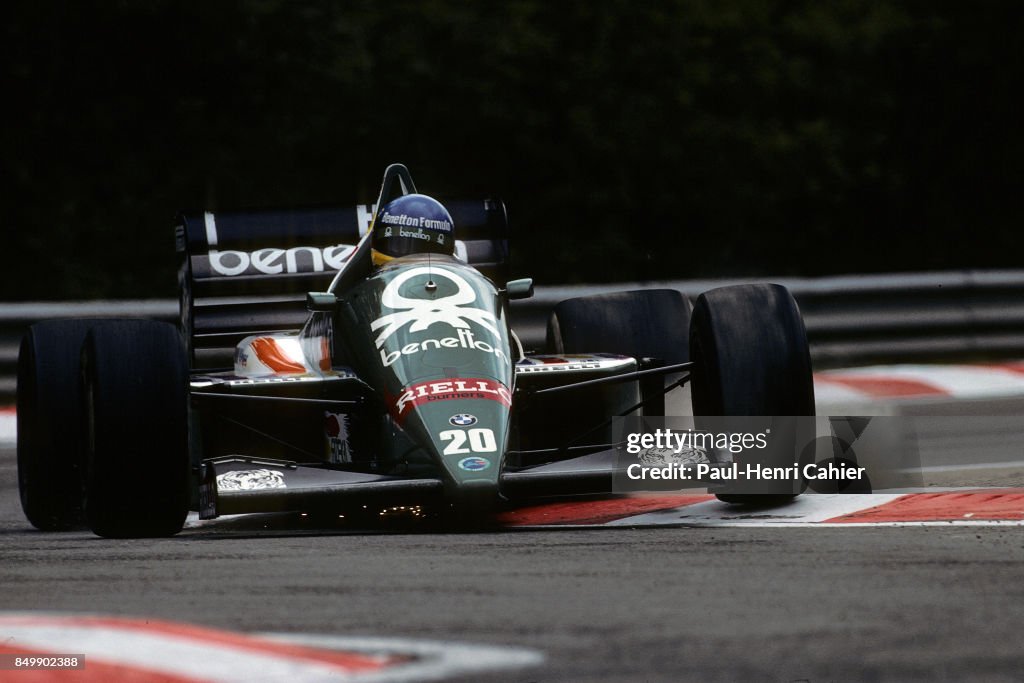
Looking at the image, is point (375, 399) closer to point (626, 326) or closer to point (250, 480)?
point (250, 480)

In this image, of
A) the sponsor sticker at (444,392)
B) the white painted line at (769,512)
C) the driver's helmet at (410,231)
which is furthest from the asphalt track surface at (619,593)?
the driver's helmet at (410,231)

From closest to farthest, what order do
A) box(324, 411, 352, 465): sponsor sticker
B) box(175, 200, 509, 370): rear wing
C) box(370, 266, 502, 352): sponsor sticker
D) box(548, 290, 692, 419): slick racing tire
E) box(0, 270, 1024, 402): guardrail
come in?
box(370, 266, 502, 352): sponsor sticker
box(324, 411, 352, 465): sponsor sticker
box(548, 290, 692, 419): slick racing tire
box(175, 200, 509, 370): rear wing
box(0, 270, 1024, 402): guardrail

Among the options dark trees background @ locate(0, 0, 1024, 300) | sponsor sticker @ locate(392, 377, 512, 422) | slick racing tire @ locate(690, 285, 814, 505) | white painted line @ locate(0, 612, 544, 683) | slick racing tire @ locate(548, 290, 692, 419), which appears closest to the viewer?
white painted line @ locate(0, 612, 544, 683)

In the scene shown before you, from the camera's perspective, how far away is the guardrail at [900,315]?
1045cm

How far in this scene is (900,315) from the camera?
10.7m

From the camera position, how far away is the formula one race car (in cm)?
554

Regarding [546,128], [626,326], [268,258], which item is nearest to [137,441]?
[268,258]

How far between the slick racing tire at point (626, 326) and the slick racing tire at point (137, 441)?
2.32 meters

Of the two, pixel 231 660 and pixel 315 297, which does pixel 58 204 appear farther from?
pixel 231 660

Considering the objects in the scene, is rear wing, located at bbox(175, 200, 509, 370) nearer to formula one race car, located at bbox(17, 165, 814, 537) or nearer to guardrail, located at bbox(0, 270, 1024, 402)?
formula one race car, located at bbox(17, 165, 814, 537)

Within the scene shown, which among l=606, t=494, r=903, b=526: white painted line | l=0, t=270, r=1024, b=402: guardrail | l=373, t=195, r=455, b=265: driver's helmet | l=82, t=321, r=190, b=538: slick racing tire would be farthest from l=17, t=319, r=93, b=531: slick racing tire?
l=0, t=270, r=1024, b=402: guardrail

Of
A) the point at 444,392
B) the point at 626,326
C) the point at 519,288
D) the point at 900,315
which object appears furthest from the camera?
the point at 900,315

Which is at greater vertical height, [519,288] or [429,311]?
[519,288]

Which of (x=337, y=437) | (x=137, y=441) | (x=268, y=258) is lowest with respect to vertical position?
(x=137, y=441)
